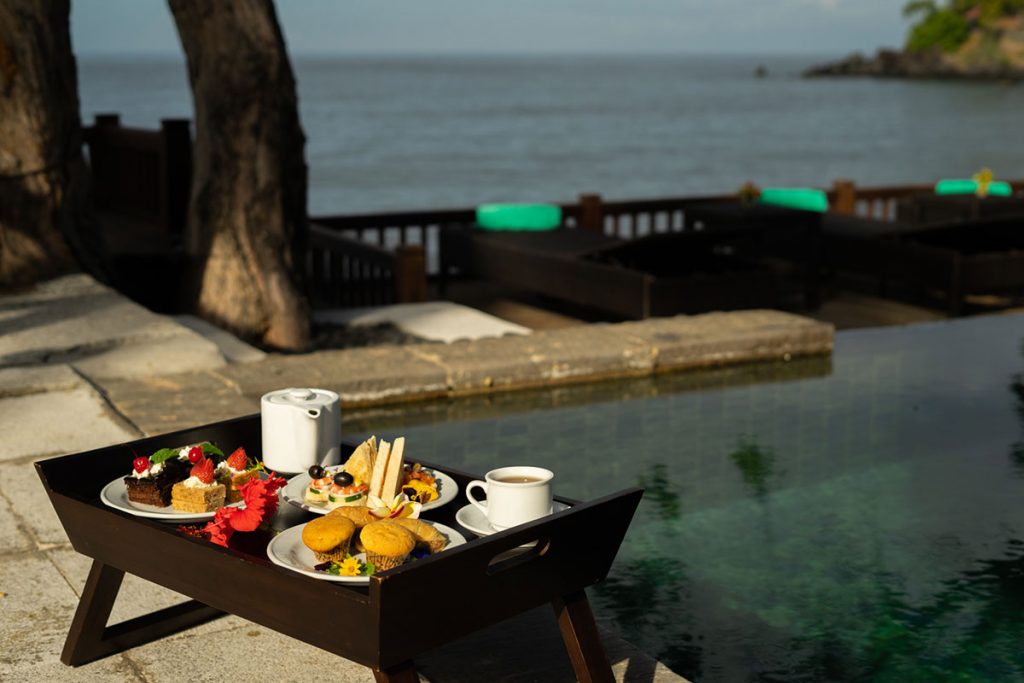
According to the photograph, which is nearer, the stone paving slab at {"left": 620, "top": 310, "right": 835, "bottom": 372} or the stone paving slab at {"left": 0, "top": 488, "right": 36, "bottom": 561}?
the stone paving slab at {"left": 0, "top": 488, "right": 36, "bottom": 561}

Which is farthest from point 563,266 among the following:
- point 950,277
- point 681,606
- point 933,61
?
point 933,61

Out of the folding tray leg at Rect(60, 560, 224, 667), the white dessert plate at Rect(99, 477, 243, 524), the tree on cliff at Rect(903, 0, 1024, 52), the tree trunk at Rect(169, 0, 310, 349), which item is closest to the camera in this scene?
the white dessert plate at Rect(99, 477, 243, 524)

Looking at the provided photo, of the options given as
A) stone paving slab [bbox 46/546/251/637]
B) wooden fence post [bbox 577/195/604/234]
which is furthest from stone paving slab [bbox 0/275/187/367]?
wooden fence post [bbox 577/195/604/234]

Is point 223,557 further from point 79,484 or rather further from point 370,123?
point 370,123

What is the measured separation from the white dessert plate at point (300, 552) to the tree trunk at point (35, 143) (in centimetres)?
625

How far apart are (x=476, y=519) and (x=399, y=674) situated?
45 cm

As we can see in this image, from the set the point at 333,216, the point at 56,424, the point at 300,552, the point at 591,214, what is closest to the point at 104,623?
the point at 300,552

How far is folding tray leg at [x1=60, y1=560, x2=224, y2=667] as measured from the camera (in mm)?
3229

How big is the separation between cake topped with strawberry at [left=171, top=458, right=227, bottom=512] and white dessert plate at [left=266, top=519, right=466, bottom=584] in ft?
0.73

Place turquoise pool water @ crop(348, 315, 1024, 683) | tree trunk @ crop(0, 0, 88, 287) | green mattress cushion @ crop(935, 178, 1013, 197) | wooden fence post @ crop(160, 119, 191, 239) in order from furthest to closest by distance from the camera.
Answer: green mattress cushion @ crop(935, 178, 1013, 197) → wooden fence post @ crop(160, 119, 191, 239) → tree trunk @ crop(0, 0, 88, 287) → turquoise pool water @ crop(348, 315, 1024, 683)

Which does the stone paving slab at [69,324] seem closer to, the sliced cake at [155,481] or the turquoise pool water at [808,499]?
the turquoise pool water at [808,499]

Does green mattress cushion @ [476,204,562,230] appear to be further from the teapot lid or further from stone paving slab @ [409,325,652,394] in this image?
the teapot lid

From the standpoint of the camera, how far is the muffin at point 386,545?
2596mm

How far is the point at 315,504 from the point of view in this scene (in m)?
2.99
